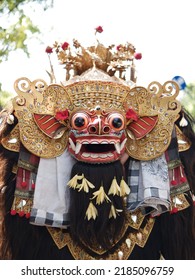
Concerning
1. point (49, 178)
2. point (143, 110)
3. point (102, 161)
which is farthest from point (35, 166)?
point (143, 110)

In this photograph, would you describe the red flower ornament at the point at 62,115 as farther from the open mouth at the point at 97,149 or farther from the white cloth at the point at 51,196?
the white cloth at the point at 51,196

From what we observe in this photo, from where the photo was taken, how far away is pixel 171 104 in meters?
3.38

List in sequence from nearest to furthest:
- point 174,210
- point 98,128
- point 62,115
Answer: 1. point 98,128
2. point 62,115
3. point 174,210

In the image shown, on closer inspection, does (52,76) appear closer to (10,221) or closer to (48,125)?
(48,125)

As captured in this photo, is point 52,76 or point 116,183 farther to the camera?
point 52,76

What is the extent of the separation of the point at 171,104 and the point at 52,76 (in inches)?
23.9

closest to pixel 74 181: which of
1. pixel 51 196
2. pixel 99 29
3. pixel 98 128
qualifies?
pixel 51 196

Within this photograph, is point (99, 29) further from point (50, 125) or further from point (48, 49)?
point (50, 125)

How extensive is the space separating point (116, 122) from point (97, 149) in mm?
159

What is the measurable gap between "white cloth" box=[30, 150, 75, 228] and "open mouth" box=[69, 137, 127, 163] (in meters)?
0.12

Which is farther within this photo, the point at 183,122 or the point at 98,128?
the point at 183,122

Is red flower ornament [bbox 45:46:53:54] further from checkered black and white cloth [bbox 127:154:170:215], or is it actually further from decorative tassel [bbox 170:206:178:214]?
decorative tassel [bbox 170:206:178:214]

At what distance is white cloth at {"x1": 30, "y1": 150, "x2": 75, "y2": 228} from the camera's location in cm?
330

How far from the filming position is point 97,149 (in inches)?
129
